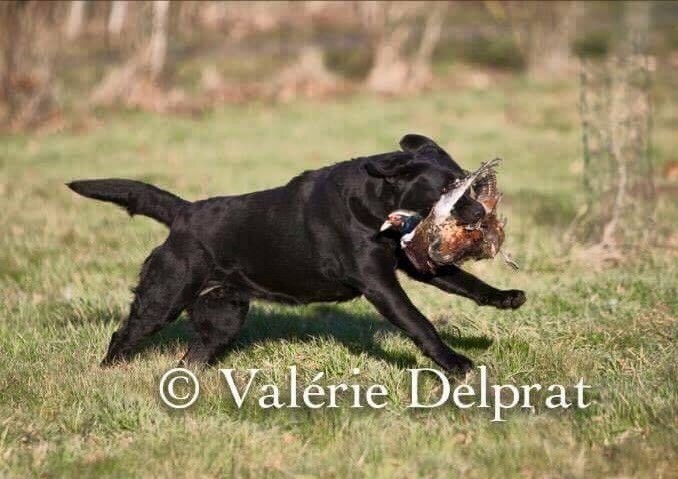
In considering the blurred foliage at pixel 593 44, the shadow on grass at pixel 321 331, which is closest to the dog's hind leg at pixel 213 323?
the shadow on grass at pixel 321 331

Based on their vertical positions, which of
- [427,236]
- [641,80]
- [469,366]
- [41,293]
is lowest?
[41,293]

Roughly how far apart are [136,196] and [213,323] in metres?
0.77

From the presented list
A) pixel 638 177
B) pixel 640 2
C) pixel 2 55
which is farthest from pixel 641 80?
pixel 640 2

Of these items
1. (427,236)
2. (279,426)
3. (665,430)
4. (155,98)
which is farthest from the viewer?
(155,98)

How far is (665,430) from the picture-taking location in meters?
4.23

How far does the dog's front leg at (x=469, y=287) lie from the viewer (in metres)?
5.25

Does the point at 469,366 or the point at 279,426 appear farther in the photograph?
the point at 469,366

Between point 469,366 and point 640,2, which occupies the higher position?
point 640,2

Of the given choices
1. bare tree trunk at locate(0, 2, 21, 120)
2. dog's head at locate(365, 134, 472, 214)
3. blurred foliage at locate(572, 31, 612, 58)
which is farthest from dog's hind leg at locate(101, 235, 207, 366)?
blurred foliage at locate(572, 31, 612, 58)

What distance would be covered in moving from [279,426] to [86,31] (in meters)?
19.3

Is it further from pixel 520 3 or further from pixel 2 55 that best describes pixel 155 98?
pixel 520 3

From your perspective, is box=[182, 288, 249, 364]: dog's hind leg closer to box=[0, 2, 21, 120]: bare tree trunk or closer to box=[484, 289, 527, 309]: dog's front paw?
box=[484, 289, 527, 309]: dog's front paw

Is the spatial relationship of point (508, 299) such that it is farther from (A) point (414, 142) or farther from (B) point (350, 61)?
(B) point (350, 61)

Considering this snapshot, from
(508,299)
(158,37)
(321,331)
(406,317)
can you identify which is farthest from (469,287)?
(158,37)
